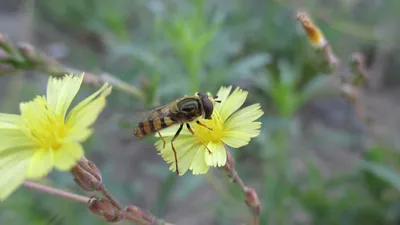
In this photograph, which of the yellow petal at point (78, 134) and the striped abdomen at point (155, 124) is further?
the striped abdomen at point (155, 124)

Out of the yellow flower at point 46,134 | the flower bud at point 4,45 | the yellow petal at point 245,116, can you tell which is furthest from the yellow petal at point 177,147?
the flower bud at point 4,45

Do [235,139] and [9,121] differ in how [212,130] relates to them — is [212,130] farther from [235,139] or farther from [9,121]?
[9,121]

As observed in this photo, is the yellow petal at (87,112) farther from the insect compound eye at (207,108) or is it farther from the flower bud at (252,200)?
the flower bud at (252,200)

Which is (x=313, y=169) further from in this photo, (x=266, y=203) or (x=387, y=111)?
(x=387, y=111)

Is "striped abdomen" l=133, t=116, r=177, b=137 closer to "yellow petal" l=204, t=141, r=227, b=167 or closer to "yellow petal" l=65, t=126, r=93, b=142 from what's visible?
"yellow petal" l=204, t=141, r=227, b=167

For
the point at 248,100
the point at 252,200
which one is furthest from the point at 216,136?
the point at 248,100

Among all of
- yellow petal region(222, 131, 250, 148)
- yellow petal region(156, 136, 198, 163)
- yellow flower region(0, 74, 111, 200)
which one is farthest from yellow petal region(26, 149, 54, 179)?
yellow petal region(222, 131, 250, 148)
